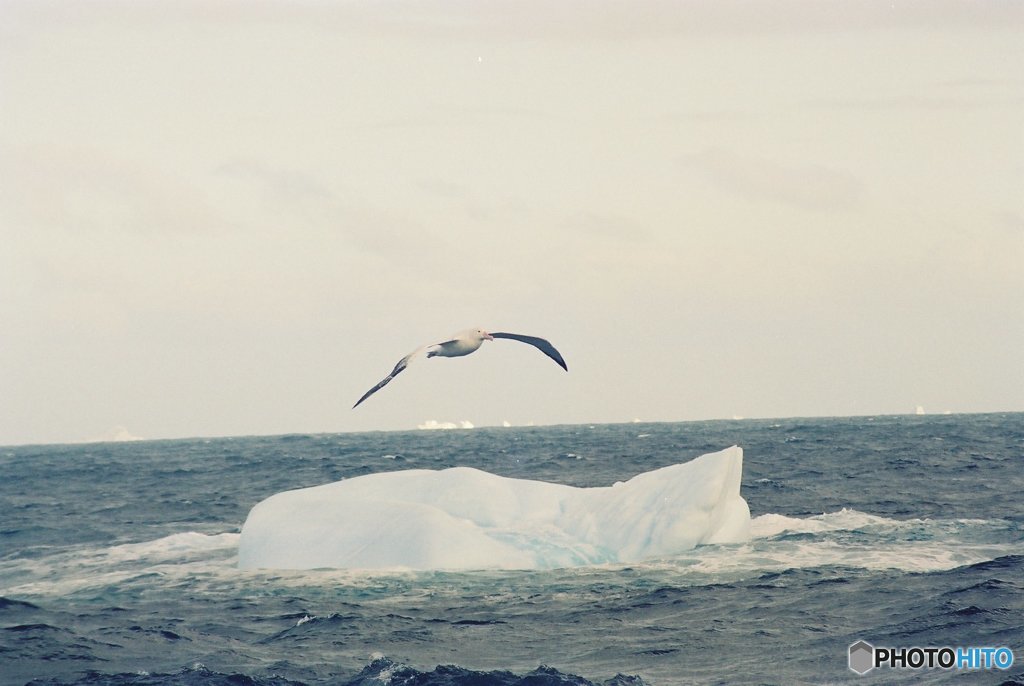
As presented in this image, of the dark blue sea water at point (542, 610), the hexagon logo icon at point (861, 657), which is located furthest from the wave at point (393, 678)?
the hexagon logo icon at point (861, 657)

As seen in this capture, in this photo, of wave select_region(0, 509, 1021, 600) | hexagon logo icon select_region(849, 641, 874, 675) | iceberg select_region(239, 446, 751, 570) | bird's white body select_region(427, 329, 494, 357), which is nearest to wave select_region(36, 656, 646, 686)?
hexagon logo icon select_region(849, 641, 874, 675)

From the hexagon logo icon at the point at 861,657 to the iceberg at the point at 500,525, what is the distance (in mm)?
6645

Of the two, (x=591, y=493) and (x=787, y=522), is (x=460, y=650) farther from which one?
(x=787, y=522)

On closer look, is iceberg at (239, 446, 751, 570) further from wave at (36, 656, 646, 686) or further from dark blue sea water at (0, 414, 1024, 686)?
wave at (36, 656, 646, 686)

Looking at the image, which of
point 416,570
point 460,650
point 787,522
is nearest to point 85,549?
point 416,570

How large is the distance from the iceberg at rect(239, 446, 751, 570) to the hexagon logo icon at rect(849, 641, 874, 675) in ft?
21.8

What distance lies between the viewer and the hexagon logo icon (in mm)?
12938

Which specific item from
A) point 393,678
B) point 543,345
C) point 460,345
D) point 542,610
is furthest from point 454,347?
point 393,678

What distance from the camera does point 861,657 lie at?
13.4 m

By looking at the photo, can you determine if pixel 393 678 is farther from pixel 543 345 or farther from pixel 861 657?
pixel 543 345

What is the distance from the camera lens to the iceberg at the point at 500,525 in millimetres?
19797

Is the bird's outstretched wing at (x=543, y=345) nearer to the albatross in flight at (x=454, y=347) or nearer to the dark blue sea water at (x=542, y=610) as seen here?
the albatross in flight at (x=454, y=347)

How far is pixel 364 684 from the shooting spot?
12.9 m

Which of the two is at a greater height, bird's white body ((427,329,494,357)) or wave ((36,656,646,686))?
bird's white body ((427,329,494,357))
